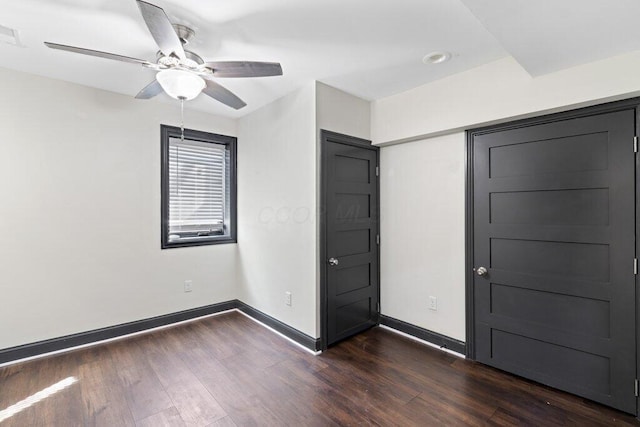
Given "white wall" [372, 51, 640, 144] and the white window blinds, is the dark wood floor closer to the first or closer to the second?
the white window blinds

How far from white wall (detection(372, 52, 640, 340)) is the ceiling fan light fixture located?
6.29 ft

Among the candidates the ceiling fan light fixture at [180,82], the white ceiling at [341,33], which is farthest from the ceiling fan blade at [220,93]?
the white ceiling at [341,33]

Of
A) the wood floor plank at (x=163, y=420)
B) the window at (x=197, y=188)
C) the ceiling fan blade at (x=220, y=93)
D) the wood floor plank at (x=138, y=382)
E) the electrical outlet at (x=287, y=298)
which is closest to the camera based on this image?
the wood floor plank at (x=163, y=420)

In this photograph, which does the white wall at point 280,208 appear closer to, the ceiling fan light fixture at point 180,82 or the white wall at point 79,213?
the white wall at point 79,213

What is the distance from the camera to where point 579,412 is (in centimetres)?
198

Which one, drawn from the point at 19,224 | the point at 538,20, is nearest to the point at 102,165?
the point at 19,224

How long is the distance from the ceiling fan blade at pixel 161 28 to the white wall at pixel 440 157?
83.8 inches

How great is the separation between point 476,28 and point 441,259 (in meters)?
1.93

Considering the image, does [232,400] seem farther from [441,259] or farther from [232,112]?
[232,112]

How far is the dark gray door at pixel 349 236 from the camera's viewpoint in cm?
292

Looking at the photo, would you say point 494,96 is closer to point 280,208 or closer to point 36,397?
point 280,208

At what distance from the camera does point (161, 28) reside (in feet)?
5.08

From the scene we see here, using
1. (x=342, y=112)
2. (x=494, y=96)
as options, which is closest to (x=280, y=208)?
(x=342, y=112)

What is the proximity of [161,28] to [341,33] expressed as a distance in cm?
112
